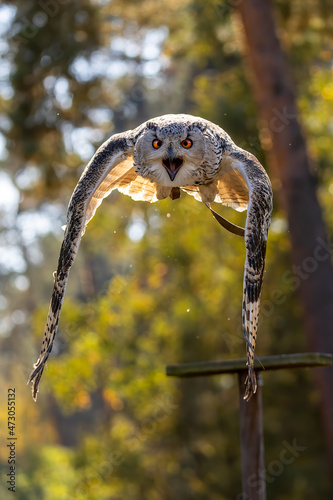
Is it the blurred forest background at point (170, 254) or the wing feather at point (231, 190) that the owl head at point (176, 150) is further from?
the blurred forest background at point (170, 254)

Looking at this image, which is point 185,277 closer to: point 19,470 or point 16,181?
point 16,181

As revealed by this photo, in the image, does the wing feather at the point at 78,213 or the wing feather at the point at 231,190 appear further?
the wing feather at the point at 231,190

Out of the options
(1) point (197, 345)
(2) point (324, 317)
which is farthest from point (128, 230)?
(2) point (324, 317)

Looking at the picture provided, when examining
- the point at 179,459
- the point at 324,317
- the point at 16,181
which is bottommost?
the point at 179,459

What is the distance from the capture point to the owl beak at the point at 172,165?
4453mm

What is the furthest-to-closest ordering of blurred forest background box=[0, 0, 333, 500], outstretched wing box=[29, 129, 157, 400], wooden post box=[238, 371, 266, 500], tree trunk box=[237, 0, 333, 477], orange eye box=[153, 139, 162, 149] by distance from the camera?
blurred forest background box=[0, 0, 333, 500] < tree trunk box=[237, 0, 333, 477] < wooden post box=[238, 371, 266, 500] < orange eye box=[153, 139, 162, 149] < outstretched wing box=[29, 129, 157, 400]

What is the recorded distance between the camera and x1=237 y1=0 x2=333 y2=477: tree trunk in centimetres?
977

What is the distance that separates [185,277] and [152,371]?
1.91 m

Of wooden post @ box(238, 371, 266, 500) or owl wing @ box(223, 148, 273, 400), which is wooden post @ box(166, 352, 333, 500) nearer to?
wooden post @ box(238, 371, 266, 500)

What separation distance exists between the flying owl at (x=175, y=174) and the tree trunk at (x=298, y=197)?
17.2 ft

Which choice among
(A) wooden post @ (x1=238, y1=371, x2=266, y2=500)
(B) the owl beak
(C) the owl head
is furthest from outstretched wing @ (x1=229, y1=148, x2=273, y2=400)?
(A) wooden post @ (x1=238, y1=371, x2=266, y2=500)

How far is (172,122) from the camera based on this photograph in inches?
175

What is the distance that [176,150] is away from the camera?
4410 mm

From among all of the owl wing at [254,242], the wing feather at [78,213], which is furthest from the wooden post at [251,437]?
the wing feather at [78,213]
